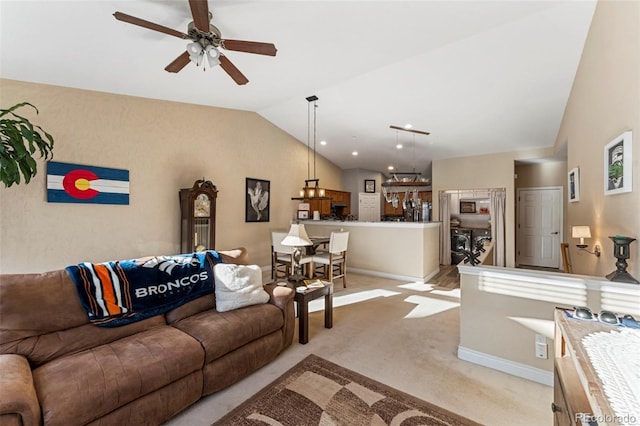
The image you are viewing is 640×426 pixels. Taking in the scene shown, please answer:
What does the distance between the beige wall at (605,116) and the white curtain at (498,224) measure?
241 centimetres

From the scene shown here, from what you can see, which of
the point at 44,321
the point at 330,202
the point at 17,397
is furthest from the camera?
the point at 330,202

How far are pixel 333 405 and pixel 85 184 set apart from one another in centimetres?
407

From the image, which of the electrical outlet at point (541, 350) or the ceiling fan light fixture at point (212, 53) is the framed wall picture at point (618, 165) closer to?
the electrical outlet at point (541, 350)

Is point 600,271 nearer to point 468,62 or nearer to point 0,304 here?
point 468,62

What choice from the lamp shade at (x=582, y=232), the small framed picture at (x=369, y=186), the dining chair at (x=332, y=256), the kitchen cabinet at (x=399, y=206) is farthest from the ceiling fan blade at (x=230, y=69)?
the kitchen cabinet at (x=399, y=206)

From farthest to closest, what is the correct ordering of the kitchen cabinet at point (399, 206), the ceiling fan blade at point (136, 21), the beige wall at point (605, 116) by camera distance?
the kitchen cabinet at point (399, 206), the beige wall at point (605, 116), the ceiling fan blade at point (136, 21)

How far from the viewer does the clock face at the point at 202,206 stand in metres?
4.55

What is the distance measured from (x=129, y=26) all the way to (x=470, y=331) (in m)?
4.22

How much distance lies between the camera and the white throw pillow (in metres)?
2.50

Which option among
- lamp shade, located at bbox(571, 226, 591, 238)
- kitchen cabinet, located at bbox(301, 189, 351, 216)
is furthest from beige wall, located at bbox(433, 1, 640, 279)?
kitchen cabinet, located at bbox(301, 189, 351, 216)

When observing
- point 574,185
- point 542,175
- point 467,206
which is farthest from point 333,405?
point 542,175

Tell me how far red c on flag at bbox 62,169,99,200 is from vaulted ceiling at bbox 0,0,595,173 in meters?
1.11

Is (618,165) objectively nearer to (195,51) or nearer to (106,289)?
(195,51)

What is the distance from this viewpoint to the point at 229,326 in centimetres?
218
